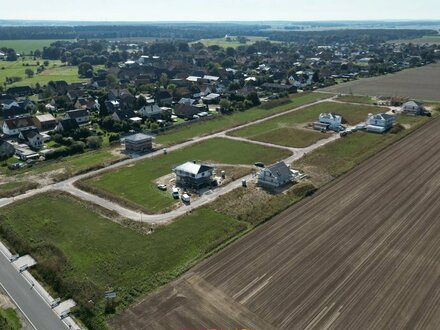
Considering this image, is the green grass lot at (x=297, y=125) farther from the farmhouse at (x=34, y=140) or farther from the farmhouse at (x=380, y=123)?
the farmhouse at (x=34, y=140)

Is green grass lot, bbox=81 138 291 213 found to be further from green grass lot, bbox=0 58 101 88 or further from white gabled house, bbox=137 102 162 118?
green grass lot, bbox=0 58 101 88

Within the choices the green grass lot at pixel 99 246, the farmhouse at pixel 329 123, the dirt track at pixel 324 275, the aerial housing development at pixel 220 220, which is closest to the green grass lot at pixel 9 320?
the aerial housing development at pixel 220 220

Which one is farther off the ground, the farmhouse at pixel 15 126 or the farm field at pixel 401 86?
the farmhouse at pixel 15 126

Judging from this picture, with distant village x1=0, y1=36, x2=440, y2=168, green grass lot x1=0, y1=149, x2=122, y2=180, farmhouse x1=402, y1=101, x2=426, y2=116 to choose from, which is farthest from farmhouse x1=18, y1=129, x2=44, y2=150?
farmhouse x1=402, y1=101, x2=426, y2=116

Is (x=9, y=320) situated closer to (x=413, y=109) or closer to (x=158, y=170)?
(x=158, y=170)

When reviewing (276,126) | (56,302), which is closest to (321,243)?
(56,302)

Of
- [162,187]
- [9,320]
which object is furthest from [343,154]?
[9,320]
